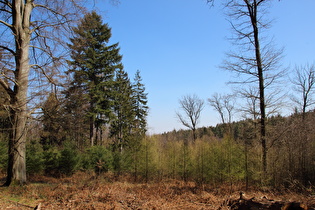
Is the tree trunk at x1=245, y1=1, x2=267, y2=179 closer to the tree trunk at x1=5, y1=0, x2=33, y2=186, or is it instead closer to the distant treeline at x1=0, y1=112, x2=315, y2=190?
the distant treeline at x1=0, y1=112, x2=315, y2=190

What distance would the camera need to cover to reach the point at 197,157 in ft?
46.2

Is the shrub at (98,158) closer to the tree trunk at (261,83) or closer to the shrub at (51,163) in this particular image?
the shrub at (51,163)

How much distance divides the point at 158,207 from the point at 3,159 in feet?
42.2

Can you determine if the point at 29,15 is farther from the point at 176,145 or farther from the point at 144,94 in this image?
the point at 144,94

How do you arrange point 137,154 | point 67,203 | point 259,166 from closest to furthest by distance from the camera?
point 67,203 < point 259,166 < point 137,154

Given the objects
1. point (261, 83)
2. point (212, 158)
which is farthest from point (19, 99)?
point (212, 158)

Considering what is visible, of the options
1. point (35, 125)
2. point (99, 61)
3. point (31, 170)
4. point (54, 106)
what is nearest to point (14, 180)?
point (35, 125)

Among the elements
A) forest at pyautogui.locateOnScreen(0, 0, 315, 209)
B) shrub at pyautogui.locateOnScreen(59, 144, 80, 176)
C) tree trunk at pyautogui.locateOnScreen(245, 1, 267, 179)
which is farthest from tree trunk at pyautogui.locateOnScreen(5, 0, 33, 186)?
tree trunk at pyautogui.locateOnScreen(245, 1, 267, 179)

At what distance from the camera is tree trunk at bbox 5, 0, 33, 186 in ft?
24.5

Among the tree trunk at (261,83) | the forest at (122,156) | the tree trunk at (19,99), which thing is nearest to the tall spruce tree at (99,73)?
the forest at (122,156)

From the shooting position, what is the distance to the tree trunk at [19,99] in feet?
24.5

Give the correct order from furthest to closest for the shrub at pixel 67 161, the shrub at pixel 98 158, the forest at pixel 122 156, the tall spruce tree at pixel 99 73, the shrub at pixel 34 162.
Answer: the tall spruce tree at pixel 99 73 < the shrub at pixel 98 158 < the shrub at pixel 67 161 < the shrub at pixel 34 162 < the forest at pixel 122 156

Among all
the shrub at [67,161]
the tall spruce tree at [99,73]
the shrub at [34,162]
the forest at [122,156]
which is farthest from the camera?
the tall spruce tree at [99,73]

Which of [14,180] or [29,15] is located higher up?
[29,15]
